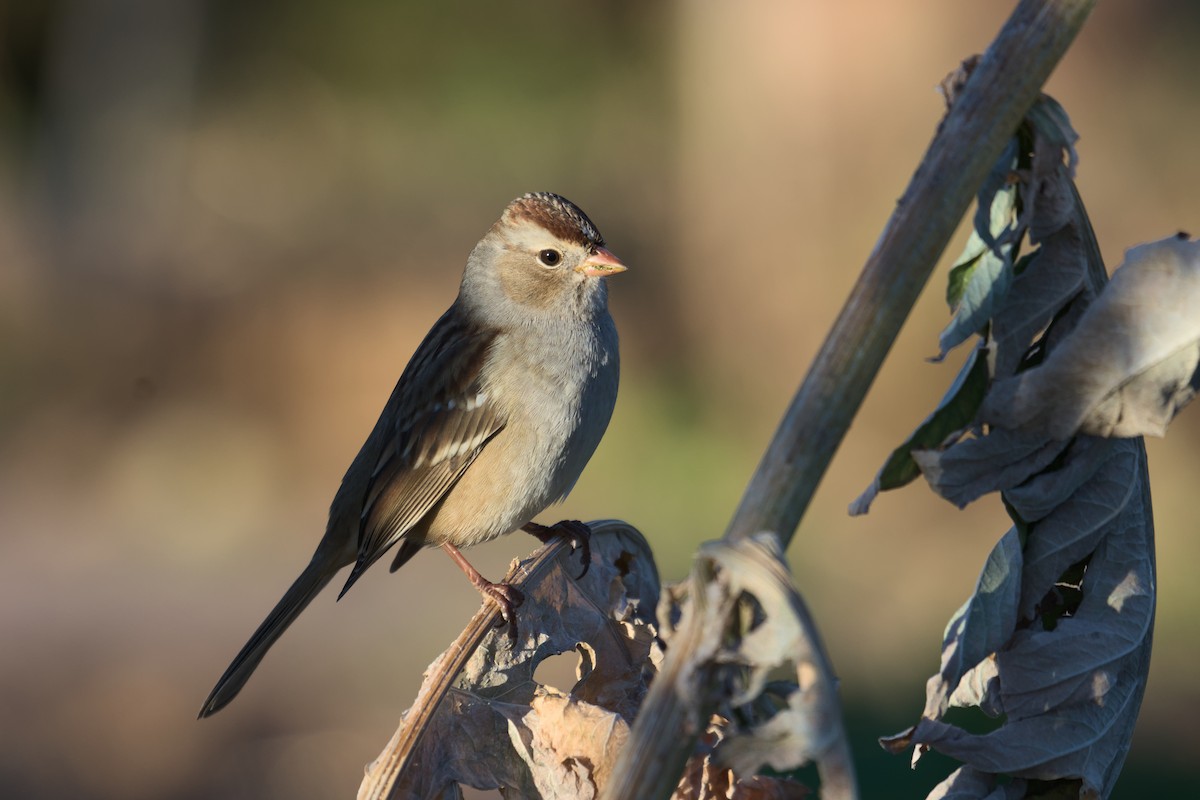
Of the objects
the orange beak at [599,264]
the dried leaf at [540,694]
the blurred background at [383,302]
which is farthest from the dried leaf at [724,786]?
the blurred background at [383,302]

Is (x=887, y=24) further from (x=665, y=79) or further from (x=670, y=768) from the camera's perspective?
(x=670, y=768)

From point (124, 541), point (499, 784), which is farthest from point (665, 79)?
point (499, 784)

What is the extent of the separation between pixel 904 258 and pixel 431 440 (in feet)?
8.61

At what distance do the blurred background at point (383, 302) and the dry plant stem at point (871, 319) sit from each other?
4.87 m

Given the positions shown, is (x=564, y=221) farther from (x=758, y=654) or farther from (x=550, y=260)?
(x=758, y=654)

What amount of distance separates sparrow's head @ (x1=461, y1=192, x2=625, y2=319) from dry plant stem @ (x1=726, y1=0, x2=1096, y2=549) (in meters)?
2.29

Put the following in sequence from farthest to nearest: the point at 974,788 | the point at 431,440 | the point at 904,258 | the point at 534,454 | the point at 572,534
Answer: the point at 431,440 < the point at 534,454 < the point at 572,534 < the point at 974,788 < the point at 904,258

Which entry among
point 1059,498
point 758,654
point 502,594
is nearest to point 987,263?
point 1059,498

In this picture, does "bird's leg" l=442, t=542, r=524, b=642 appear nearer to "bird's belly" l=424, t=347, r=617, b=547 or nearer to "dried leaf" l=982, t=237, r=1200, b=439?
"bird's belly" l=424, t=347, r=617, b=547

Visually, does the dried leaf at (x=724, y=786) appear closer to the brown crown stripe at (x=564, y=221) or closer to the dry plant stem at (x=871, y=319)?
the dry plant stem at (x=871, y=319)

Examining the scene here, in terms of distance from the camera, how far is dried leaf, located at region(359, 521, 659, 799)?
183cm

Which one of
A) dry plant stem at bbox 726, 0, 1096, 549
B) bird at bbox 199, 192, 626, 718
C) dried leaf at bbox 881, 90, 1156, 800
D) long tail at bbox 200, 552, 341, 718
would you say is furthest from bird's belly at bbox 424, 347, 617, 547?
dry plant stem at bbox 726, 0, 1096, 549

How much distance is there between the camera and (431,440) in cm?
387

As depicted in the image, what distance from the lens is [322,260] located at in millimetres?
11820
